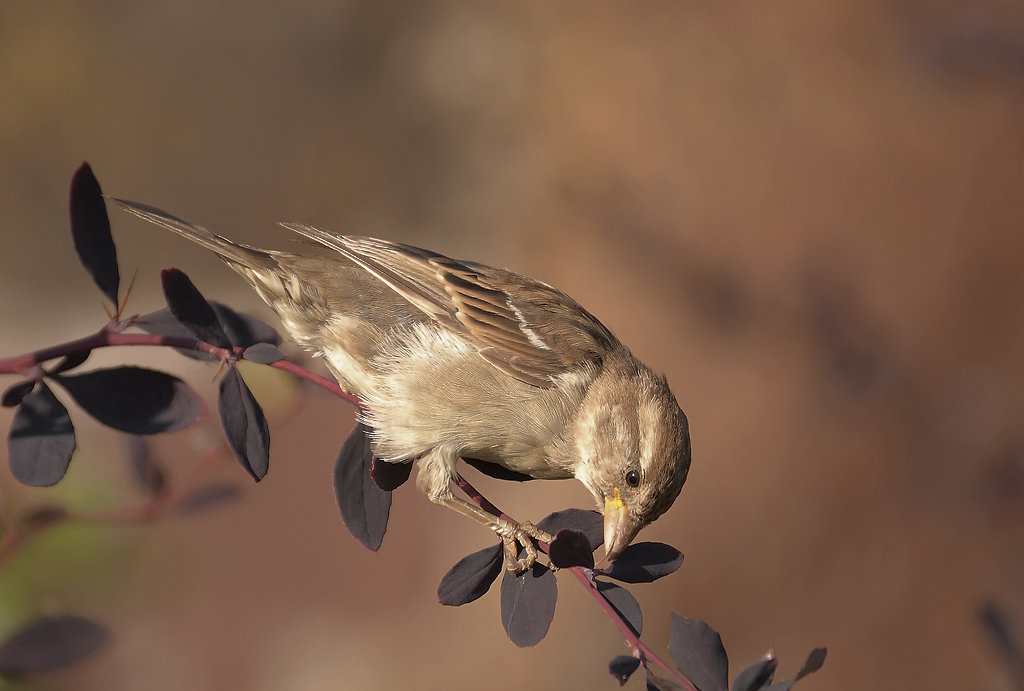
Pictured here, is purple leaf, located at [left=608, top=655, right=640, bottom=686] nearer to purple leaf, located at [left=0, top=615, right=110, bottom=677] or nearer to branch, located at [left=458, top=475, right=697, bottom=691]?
branch, located at [left=458, top=475, right=697, bottom=691]

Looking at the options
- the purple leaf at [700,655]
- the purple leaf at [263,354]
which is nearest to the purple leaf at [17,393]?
the purple leaf at [263,354]

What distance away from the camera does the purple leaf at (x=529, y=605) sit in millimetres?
1423

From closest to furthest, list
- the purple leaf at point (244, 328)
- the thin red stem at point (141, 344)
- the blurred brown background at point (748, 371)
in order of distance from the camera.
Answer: the thin red stem at point (141, 344) → the purple leaf at point (244, 328) → the blurred brown background at point (748, 371)

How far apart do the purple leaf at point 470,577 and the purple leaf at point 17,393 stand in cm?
69

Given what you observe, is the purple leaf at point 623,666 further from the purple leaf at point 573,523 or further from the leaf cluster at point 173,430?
the purple leaf at point 573,523

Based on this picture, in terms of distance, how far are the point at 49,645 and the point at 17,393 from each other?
42cm

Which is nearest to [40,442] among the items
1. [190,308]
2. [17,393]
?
[17,393]

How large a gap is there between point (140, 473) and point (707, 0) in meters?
4.86

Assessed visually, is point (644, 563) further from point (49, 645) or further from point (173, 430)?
point (49, 645)

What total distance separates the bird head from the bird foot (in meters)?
0.18

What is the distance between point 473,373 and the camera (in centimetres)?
225

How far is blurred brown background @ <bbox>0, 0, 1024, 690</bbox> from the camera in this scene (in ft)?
15.5

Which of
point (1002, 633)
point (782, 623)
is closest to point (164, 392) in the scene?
point (1002, 633)

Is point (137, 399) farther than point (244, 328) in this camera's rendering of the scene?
No
